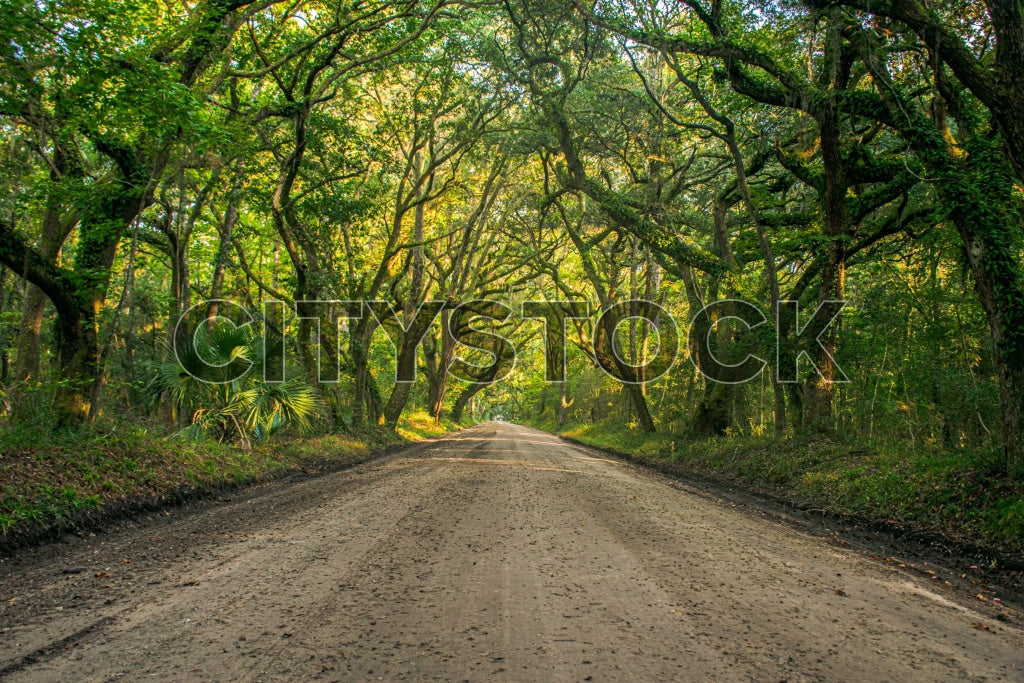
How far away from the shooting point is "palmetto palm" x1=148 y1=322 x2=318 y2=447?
10.7 metres

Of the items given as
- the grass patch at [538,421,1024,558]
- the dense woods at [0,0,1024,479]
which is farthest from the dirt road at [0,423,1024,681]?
the dense woods at [0,0,1024,479]

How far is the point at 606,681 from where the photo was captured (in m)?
2.71

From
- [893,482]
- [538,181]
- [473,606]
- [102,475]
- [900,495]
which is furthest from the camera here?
[538,181]

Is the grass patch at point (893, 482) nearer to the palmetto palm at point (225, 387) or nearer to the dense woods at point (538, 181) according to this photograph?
the dense woods at point (538, 181)

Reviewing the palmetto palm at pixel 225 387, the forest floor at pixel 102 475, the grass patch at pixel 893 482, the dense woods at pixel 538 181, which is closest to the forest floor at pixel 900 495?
the grass patch at pixel 893 482

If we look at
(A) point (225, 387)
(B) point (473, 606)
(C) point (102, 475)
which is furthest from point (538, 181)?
(B) point (473, 606)

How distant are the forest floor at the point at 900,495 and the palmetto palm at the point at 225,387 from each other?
28.5ft

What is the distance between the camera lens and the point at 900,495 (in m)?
7.45

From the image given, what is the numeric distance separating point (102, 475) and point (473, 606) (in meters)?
5.52

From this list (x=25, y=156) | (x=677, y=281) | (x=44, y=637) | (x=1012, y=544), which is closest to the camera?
(x=44, y=637)

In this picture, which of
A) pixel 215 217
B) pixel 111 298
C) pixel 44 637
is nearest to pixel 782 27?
pixel 44 637

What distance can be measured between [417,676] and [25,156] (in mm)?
14831

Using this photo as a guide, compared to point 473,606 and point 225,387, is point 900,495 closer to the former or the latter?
point 473,606

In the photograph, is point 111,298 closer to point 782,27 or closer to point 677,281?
point 677,281
